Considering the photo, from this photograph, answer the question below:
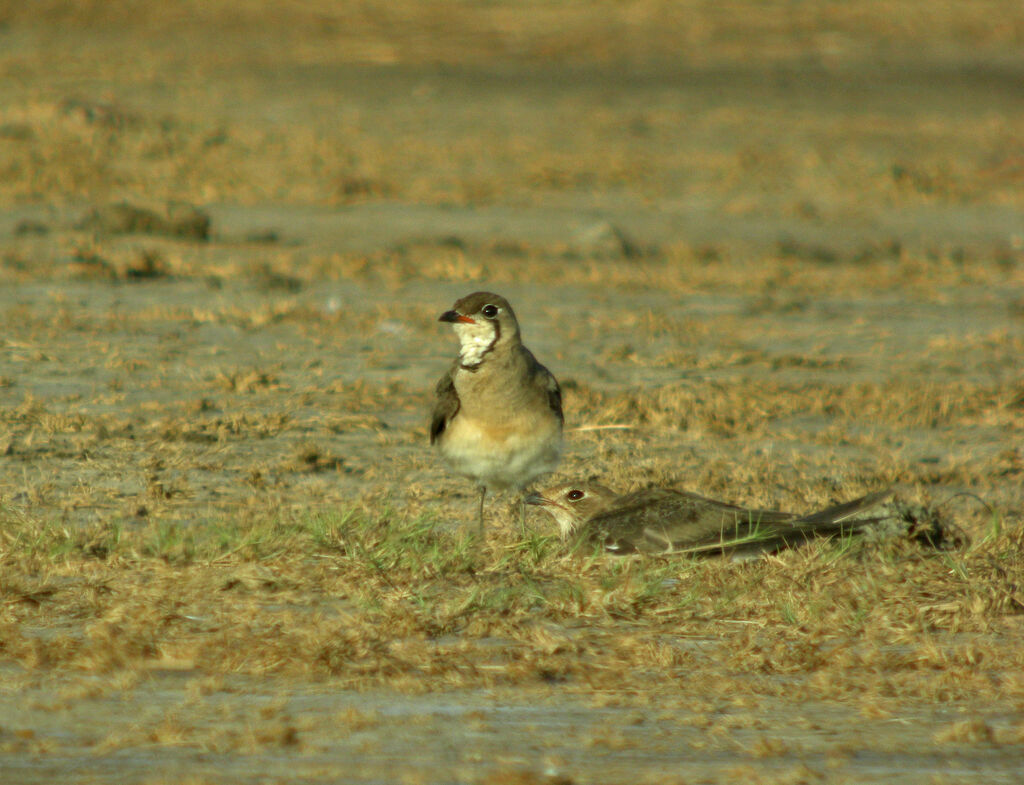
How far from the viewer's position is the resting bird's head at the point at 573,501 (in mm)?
6566

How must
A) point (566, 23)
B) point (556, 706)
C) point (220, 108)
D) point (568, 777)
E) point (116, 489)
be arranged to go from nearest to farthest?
point (568, 777) → point (556, 706) → point (116, 489) → point (220, 108) → point (566, 23)

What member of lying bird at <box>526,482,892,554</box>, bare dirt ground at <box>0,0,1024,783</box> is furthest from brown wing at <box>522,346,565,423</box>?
lying bird at <box>526,482,892,554</box>

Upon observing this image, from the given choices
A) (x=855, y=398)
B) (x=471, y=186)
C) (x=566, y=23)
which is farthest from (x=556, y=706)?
(x=566, y=23)

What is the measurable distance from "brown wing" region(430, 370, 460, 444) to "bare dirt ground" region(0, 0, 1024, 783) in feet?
1.24

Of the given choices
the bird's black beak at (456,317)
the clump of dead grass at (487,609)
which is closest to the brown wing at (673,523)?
the clump of dead grass at (487,609)

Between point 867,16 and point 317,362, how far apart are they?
2057 cm

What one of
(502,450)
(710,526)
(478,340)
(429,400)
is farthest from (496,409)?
(429,400)

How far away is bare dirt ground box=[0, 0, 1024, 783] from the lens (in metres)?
4.55

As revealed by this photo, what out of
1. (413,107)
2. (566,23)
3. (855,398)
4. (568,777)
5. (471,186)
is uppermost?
(566,23)

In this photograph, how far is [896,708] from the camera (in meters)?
4.68

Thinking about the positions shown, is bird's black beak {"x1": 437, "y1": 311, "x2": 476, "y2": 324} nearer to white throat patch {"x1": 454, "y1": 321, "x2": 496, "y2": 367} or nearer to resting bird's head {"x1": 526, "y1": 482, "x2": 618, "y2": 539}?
white throat patch {"x1": 454, "y1": 321, "x2": 496, "y2": 367}

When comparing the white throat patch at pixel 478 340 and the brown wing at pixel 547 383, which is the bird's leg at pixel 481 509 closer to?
the brown wing at pixel 547 383

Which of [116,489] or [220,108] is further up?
[220,108]

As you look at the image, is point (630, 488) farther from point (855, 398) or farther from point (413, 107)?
point (413, 107)
